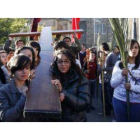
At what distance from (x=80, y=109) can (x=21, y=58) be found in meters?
0.66

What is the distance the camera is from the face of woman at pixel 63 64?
9.41 ft

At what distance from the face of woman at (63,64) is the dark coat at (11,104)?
0.46m

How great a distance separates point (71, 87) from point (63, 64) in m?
0.21

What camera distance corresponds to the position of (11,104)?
2.51 m

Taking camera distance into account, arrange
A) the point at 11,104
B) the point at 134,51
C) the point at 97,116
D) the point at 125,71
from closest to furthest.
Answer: the point at 11,104 < the point at 125,71 < the point at 134,51 < the point at 97,116

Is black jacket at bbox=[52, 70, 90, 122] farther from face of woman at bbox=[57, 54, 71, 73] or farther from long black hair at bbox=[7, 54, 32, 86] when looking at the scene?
long black hair at bbox=[7, 54, 32, 86]

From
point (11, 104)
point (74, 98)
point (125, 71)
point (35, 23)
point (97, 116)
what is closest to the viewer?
point (11, 104)

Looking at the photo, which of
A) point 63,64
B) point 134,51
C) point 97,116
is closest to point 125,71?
point 134,51

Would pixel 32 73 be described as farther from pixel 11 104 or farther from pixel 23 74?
pixel 11 104

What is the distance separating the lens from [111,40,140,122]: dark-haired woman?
151 inches

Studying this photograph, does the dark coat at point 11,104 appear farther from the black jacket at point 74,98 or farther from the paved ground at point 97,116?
the paved ground at point 97,116

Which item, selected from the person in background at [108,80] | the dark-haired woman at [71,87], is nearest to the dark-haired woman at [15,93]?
the dark-haired woman at [71,87]

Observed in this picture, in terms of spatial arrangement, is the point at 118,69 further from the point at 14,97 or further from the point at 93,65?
the point at 93,65

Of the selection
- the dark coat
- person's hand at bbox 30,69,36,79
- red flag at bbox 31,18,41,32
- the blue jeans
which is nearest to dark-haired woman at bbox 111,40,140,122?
the blue jeans
